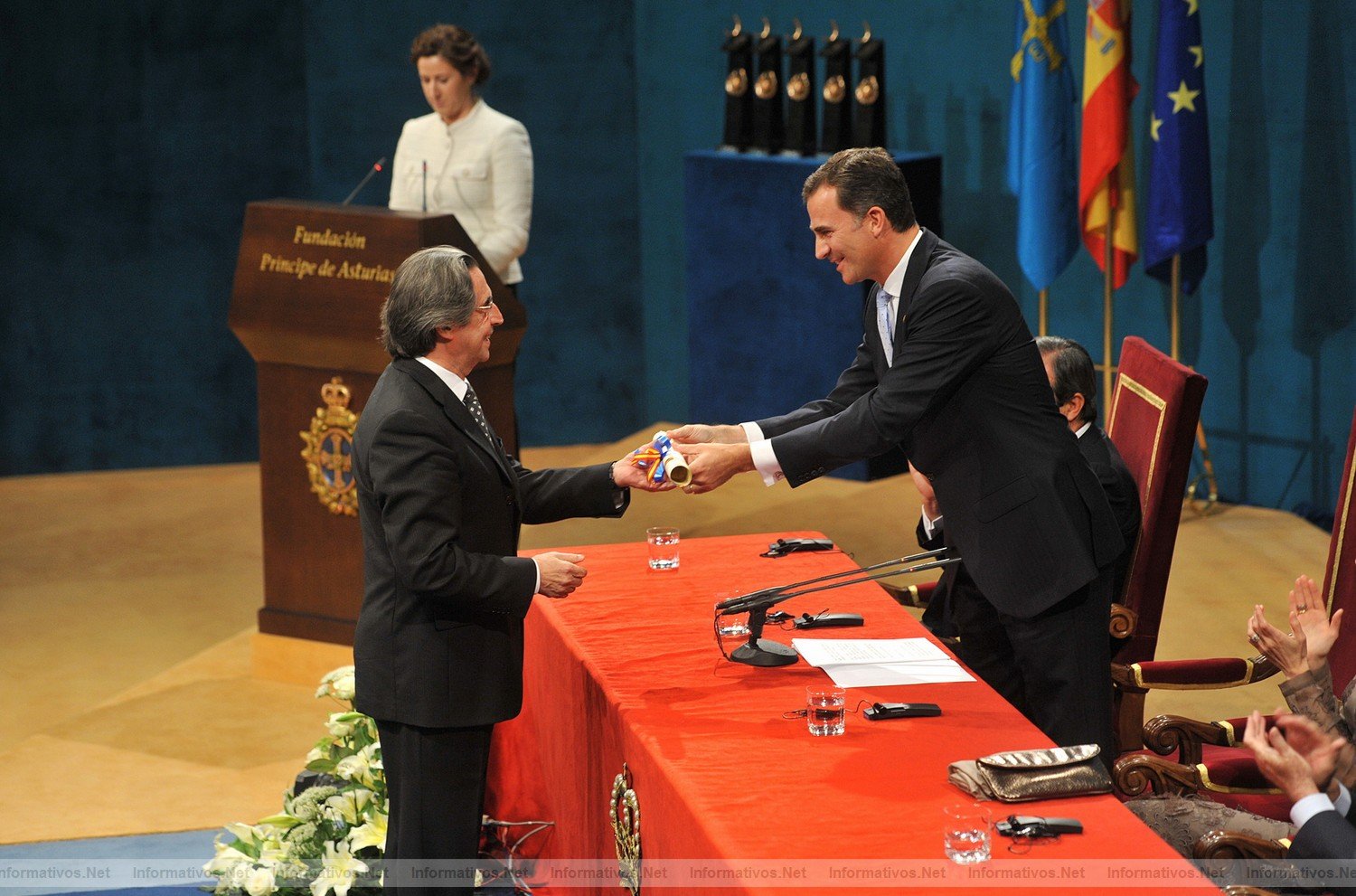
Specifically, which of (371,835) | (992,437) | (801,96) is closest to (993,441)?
(992,437)

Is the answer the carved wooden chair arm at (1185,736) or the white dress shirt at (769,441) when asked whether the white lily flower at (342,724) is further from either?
the carved wooden chair arm at (1185,736)

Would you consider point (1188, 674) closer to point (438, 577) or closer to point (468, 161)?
point (438, 577)

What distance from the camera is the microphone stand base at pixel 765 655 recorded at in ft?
10.6

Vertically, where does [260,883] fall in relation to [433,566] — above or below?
below

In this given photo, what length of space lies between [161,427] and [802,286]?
11.0 ft

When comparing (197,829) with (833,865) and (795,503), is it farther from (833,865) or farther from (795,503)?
(795,503)

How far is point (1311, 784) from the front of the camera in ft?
8.41

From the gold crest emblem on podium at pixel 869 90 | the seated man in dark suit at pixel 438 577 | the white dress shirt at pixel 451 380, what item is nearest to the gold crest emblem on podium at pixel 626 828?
the seated man in dark suit at pixel 438 577

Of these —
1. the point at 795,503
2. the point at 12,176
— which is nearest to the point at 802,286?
the point at 795,503

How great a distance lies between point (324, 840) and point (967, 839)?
1.98 meters

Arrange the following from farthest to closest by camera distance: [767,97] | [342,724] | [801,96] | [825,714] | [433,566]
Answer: [767,97]
[801,96]
[342,724]
[433,566]
[825,714]

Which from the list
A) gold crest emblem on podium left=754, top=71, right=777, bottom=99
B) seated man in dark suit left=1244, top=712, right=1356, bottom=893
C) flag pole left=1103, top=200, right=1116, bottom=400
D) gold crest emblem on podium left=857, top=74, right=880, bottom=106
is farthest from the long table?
gold crest emblem on podium left=754, top=71, right=777, bottom=99

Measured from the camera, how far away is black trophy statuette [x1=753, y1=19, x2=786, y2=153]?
7449 millimetres

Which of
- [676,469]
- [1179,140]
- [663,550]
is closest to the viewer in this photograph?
[676,469]
